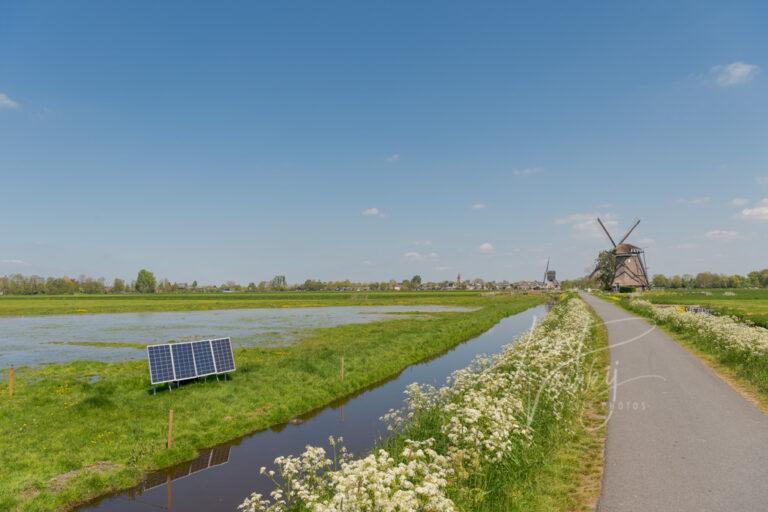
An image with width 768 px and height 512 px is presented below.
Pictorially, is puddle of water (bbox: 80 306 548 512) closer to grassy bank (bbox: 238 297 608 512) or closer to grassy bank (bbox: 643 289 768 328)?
grassy bank (bbox: 238 297 608 512)

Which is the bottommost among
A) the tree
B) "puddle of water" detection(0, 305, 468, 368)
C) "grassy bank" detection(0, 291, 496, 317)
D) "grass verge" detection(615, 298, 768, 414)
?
"puddle of water" detection(0, 305, 468, 368)

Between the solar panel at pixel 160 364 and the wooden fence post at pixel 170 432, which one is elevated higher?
the solar panel at pixel 160 364

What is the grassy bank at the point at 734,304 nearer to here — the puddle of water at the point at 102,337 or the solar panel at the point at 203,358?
the solar panel at the point at 203,358

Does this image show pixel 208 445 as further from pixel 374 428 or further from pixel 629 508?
pixel 629 508

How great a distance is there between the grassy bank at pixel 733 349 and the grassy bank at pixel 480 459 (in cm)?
630

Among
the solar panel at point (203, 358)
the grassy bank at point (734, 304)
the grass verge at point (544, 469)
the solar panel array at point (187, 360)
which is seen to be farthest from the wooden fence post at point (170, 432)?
the grassy bank at point (734, 304)

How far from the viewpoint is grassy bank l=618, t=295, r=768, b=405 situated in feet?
52.4

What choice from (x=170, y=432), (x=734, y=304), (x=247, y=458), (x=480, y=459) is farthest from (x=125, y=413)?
(x=734, y=304)

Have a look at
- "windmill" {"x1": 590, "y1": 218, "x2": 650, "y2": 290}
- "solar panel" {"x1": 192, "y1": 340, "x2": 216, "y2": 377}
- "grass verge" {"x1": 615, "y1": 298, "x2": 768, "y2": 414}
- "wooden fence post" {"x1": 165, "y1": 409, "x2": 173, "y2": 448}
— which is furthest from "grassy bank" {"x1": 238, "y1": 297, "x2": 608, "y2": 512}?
"windmill" {"x1": 590, "y1": 218, "x2": 650, "y2": 290}

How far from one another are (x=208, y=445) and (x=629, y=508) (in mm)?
13041

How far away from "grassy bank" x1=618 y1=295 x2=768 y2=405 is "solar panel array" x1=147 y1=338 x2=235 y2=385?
2143 centimetres

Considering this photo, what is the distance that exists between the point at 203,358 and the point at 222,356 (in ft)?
3.16

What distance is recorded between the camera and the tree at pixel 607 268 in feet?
393

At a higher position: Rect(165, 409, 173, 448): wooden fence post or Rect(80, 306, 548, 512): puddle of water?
Rect(165, 409, 173, 448): wooden fence post
